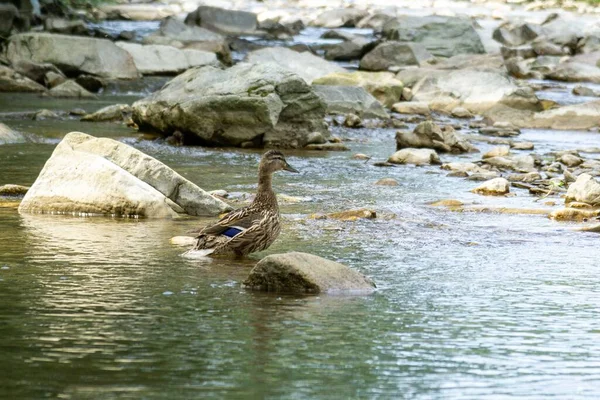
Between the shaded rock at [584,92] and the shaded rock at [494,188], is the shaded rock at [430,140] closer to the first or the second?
the shaded rock at [494,188]

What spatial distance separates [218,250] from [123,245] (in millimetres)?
752

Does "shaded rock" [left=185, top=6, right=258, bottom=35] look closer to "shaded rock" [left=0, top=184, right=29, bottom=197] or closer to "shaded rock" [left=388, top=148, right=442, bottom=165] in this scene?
"shaded rock" [left=388, top=148, right=442, bottom=165]

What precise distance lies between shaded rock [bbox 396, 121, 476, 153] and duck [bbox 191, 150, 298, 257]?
7.77m

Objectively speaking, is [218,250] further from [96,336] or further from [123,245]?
[96,336]

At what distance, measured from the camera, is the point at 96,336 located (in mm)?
5363

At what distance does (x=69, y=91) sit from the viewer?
21375 millimetres

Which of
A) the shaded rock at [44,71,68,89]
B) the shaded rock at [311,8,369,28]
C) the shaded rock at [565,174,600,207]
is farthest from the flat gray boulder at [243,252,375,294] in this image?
the shaded rock at [311,8,369,28]

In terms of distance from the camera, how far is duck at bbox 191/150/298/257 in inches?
299

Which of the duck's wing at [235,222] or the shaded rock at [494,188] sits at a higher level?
the duck's wing at [235,222]

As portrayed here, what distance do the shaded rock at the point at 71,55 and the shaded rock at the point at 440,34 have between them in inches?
399

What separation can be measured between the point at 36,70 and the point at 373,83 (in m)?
6.73

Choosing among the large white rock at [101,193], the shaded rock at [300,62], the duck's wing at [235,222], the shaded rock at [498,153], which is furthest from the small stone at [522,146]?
the duck's wing at [235,222]

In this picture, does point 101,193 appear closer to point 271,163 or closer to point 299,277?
point 271,163

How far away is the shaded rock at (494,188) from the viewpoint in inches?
448
